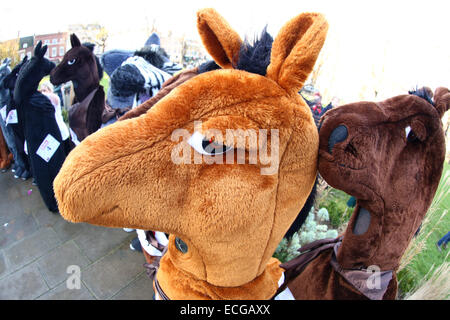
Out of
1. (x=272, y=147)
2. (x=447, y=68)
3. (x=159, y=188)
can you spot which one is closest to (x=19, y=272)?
(x=159, y=188)

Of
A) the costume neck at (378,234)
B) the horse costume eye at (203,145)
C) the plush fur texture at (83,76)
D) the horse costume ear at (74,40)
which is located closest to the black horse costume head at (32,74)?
the plush fur texture at (83,76)

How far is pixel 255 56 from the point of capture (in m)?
0.62

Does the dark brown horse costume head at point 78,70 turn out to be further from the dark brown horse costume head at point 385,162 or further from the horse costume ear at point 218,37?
the dark brown horse costume head at point 385,162

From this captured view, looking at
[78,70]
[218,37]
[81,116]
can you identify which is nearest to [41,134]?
[81,116]

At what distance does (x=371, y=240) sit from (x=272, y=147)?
0.54 metres

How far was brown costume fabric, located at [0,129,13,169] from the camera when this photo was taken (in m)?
3.57

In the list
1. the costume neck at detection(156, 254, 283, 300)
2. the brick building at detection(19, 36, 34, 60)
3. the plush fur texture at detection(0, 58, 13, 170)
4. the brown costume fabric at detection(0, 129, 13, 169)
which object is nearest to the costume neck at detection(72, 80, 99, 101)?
the plush fur texture at detection(0, 58, 13, 170)

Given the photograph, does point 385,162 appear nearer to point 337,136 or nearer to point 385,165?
point 385,165

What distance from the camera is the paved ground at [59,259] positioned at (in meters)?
1.97

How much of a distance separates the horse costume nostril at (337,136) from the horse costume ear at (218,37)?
0.34 meters

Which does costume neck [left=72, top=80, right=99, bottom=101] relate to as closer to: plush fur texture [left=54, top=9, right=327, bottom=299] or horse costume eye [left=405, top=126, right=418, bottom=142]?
plush fur texture [left=54, top=9, right=327, bottom=299]

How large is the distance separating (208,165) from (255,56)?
11.7 inches
